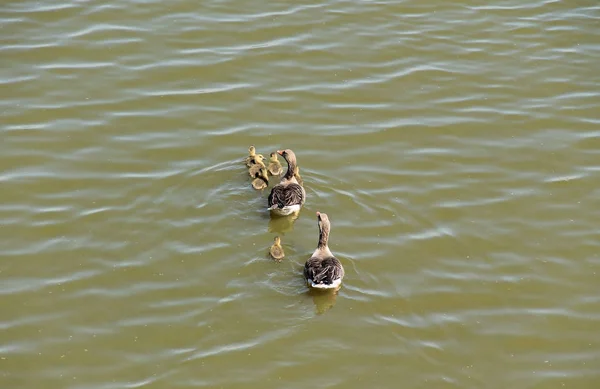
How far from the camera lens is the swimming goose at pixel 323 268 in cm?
1085

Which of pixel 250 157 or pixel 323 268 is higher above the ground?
pixel 250 157

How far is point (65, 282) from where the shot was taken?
11227mm

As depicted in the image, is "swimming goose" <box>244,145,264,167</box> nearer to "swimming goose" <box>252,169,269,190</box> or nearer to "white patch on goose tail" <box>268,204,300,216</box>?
"swimming goose" <box>252,169,269,190</box>

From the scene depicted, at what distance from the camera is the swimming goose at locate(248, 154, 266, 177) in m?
12.9

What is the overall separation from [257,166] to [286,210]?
1.05 metres

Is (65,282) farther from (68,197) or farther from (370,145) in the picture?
(370,145)

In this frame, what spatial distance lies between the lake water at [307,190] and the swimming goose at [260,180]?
0.24 m

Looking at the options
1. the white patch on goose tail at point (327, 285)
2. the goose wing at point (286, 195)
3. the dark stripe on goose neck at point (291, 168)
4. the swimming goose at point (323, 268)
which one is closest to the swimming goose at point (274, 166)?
the dark stripe on goose neck at point (291, 168)

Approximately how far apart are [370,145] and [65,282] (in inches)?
211

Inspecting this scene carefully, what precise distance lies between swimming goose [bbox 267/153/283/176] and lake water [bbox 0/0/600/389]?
0.37 m

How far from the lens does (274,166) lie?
13312mm

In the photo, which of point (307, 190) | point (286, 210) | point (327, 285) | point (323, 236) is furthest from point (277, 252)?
point (307, 190)

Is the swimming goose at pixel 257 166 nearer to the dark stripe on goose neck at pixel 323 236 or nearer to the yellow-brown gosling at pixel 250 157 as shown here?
the yellow-brown gosling at pixel 250 157

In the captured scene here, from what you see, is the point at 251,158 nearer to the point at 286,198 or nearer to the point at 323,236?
the point at 286,198
